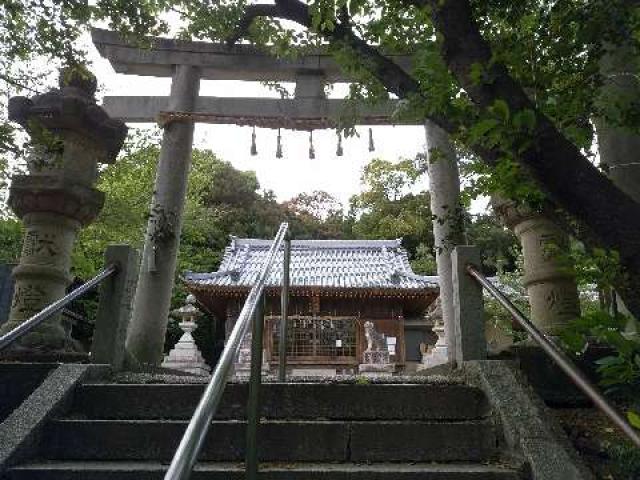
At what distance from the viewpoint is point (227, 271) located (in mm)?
16516

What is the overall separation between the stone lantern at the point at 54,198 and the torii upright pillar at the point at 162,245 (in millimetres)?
1312

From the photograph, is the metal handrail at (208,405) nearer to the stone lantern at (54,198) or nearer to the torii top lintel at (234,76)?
the stone lantern at (54,198)

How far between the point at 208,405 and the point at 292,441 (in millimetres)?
1577

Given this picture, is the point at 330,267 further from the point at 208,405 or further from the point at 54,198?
the point at 208,405

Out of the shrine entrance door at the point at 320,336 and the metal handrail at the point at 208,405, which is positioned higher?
the shrine entrance door at the point at 320,336

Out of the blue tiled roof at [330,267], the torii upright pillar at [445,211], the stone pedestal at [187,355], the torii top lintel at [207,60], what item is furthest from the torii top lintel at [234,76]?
the stone pedestal at [187,355]

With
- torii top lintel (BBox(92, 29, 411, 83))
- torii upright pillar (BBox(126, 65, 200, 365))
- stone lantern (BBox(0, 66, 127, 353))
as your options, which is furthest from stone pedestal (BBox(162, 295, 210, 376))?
stone lantern (BBox(0, 66, 127, 353))

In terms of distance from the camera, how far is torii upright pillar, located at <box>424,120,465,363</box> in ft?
19.9

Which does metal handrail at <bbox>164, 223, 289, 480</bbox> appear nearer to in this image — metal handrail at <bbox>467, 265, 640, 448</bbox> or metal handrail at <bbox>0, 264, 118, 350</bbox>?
metal handrail at <bbox>467, 265, 640, 448</bbox>

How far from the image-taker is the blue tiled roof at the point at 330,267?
15.6 metres

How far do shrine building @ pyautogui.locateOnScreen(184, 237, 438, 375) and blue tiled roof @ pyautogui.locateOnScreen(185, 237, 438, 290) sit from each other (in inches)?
1.3

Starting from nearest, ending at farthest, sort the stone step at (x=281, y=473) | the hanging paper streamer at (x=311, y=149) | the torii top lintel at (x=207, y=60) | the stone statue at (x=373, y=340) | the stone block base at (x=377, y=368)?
1. the stone step at (x=281, y=473)
2. the torii top lintel at (x=207, y=60)
3. the hanging paper streamer at (x=311, y=149)
4. the stone block base at (x=377, y=368)
5. the stone statue at (x=373, y=340)

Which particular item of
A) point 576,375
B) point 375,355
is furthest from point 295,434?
point 375,355

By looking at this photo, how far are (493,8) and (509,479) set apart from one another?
2.58 meters
